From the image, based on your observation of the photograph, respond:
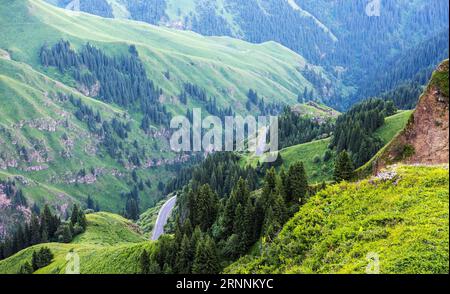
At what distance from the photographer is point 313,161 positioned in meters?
172

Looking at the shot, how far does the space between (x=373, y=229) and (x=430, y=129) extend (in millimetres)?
14958

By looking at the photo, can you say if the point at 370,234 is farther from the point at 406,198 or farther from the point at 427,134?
the point at 427,134

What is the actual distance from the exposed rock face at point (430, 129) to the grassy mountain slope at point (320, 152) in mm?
97361

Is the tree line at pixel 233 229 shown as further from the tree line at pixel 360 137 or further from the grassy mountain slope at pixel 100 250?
the tree line at pixel 360 137

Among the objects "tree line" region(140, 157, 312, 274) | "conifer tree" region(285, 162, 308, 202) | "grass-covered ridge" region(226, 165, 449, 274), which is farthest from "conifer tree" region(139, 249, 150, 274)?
"grass-covered ridge" region(226, 165, 449, 274)

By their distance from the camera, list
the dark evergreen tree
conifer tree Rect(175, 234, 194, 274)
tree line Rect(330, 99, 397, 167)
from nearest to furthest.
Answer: the dark evergreen tree, conifer tree Rect(175, 234, 194, 274), tree line Rect(330, 99, 397, 167)

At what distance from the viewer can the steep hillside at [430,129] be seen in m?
46.6

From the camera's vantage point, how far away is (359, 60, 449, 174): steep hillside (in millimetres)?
46562

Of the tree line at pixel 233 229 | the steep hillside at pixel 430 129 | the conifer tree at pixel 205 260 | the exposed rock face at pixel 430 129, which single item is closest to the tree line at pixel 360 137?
the tree line at pixel 233 229

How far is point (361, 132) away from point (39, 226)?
121643 mm

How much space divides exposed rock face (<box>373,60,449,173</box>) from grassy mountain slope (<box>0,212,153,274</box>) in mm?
52906

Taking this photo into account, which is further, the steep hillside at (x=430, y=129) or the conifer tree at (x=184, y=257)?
the conifer tree at (x=184, y=257)

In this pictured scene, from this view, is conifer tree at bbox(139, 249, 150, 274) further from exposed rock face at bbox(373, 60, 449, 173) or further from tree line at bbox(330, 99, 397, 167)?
tree line at bbox(330, 99, 397, 167)
